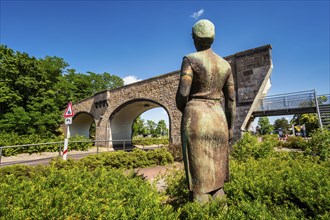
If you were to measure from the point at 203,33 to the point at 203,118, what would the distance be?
3.61 ft

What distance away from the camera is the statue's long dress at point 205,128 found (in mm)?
2258

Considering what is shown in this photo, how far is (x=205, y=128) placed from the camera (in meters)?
2.28

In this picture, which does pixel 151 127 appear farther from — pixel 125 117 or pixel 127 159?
pixel 127 159

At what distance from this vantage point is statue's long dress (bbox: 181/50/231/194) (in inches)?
88.9

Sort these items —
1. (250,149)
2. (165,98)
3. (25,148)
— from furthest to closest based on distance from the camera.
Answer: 1. (165,98)
2. (25,148)
3. (250,149)

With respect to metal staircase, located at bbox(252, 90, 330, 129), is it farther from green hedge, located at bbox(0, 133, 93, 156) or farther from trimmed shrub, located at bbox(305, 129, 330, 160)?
green hedge, located at bbox(0, 133, 93, 156)

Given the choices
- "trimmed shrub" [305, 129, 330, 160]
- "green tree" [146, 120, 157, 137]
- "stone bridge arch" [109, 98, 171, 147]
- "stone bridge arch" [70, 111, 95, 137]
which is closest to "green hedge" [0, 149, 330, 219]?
"trimmed shrub" [305, 129, 330, 160]

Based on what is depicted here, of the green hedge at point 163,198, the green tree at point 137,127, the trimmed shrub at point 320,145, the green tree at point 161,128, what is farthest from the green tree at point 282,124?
the green hedge at point 163,198

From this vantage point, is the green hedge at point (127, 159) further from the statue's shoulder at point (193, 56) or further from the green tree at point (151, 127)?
the green tree at point (151, 127)

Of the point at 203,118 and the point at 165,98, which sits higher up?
the point at 165,98

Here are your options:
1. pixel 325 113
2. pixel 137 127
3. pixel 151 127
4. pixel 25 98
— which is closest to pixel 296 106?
pixel 325 113

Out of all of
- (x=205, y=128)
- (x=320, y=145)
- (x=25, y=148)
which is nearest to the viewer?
(x=205, y=128)

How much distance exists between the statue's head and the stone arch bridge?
8.28m

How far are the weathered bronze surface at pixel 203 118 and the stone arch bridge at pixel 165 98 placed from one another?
8.23 meters
